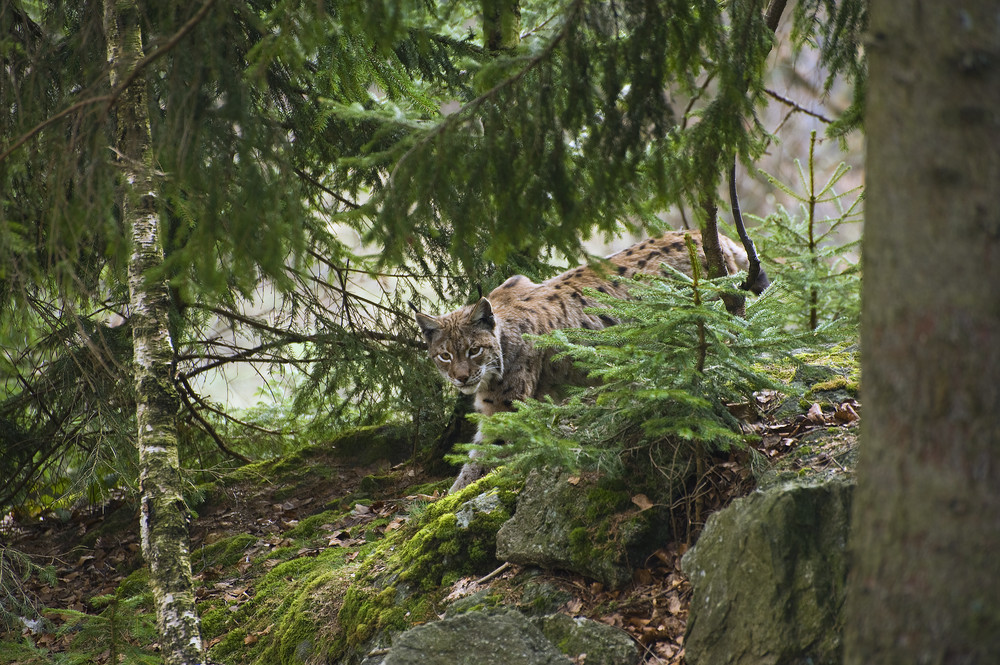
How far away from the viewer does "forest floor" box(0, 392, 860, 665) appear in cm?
403

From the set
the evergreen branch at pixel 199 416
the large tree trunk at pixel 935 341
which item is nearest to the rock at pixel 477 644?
the large tree trunk at pixel 935 341

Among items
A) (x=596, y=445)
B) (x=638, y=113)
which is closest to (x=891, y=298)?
(x=638, y=113)

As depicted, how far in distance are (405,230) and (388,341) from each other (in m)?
4.42

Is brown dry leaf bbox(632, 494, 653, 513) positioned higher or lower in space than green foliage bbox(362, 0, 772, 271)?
lower

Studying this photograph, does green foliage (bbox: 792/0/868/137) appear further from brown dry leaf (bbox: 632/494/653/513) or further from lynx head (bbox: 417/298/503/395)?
lynx head (bbox: 417/298/503/395)

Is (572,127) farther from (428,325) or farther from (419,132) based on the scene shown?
(428,325)

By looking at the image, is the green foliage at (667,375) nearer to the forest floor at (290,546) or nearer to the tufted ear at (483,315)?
the forest floor at (290,546)

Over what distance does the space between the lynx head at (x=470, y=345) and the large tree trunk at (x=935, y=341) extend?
4.49m

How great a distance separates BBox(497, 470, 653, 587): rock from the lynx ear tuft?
2.26 meters

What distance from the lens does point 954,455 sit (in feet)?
6.61

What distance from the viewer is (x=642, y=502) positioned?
4348 mm

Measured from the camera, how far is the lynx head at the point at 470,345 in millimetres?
6539

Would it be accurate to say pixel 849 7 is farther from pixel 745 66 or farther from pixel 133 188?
pixel 133 188

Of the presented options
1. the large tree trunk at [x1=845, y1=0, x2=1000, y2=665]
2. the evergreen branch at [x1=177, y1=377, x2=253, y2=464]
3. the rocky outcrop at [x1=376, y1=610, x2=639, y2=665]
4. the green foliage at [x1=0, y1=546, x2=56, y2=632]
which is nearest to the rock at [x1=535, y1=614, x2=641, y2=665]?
the rocky outcrop at [x1=376, y1=610, x2=639, y2=665]
